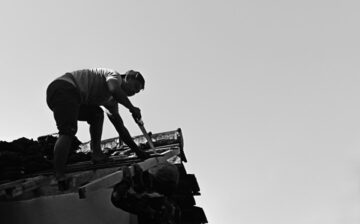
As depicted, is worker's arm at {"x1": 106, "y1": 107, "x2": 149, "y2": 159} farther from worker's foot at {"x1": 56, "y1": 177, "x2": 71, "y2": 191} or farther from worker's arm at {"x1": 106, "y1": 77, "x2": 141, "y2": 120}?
worker's foot at {"x1": 56, "y1": 177, "x2": 71, "y2": 191}

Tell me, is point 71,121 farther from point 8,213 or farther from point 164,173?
point 164,173

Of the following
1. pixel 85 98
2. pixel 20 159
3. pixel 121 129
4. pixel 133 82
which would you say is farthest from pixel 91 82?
pixel 20 159

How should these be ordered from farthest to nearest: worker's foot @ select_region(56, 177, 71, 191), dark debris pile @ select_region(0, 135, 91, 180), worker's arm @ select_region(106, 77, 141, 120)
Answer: dark debris pile @ select_region(0, 135, 91, 180)
worker's arm @ select_region(106, 77, 141, 120)
worker's foot @ select_region(56, 177, 71, 191)

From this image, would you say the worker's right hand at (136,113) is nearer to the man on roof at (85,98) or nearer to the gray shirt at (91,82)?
the man on roof at (85,98)

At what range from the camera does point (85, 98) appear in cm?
453

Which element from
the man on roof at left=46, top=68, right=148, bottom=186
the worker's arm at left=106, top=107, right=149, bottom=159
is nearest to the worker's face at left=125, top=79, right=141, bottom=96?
the man on roof at left=46, top=68, right=148, bottom=186

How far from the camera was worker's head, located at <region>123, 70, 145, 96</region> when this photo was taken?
456 cm

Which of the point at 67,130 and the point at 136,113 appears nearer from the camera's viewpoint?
the point at 67,130

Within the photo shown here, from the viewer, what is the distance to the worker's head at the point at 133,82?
4.56 metres

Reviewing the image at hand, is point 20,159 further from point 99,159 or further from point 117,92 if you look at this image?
point 117,92

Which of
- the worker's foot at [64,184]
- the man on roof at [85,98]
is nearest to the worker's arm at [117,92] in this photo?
the man on roof at [85,98]

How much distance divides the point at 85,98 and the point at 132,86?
1.37 feet

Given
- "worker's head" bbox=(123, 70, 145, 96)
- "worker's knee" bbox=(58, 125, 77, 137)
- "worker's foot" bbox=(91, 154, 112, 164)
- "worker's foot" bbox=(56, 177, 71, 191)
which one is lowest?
"worker's foot" bbox=(56, 177, 71, 191)

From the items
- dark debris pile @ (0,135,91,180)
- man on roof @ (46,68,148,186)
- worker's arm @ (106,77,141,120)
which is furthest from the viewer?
dark debris pile @ (0,135,91,180)
